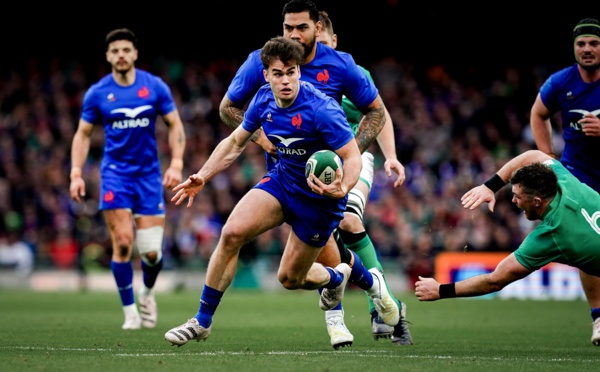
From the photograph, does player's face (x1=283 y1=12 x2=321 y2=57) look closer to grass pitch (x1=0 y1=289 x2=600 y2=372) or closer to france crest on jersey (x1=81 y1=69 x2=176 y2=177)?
grass pitch (x1=0 y1=289 x2=600 y2=372)

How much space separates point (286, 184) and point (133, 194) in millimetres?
3465

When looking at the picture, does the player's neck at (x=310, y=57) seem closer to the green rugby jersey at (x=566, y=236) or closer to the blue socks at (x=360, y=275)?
the blue socks at (x=360, y=275)

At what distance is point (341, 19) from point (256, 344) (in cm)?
1855

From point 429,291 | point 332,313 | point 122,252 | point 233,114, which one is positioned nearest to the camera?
point 429,291

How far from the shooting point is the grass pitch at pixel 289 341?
6.57 m

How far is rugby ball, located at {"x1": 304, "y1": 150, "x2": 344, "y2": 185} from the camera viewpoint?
22.9 feet

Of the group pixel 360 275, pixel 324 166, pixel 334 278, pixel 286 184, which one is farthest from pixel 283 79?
pixel 360 275

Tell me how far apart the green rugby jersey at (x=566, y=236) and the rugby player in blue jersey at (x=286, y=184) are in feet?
4.64

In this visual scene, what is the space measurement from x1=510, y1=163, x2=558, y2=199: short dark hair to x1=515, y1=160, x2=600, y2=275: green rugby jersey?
4.9 inches

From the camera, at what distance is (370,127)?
27.5 feet

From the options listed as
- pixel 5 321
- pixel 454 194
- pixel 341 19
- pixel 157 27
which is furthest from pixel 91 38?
pixel 5 321

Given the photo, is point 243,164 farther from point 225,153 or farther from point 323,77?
point 225,153

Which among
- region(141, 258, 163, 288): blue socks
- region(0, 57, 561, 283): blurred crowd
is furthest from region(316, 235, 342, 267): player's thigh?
region(0, 57, 561, 283): blurred crowd

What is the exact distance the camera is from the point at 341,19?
2588 centimetres
